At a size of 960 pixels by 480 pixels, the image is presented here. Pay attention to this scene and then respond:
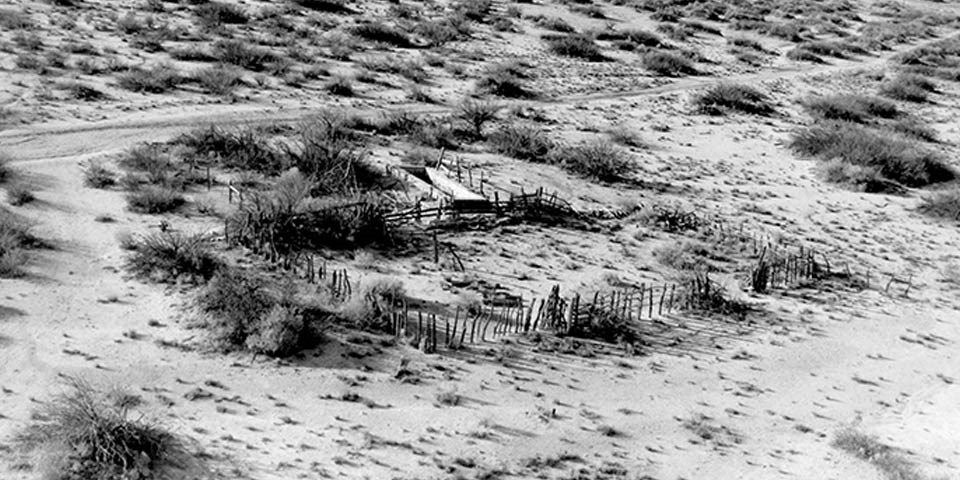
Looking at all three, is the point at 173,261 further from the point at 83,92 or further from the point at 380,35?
the point at 380,35

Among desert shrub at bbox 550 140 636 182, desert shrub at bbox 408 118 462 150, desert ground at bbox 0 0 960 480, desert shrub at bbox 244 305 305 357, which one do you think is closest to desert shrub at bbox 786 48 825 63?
desert ground at bbox 0 0 960 480

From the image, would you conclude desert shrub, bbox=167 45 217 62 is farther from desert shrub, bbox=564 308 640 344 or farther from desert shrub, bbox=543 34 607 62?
desert shrub, bbox=564 308 640 344

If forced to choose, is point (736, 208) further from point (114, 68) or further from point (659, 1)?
point (659, 1)

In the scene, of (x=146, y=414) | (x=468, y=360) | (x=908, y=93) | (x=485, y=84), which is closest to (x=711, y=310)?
(x=468, y=360)

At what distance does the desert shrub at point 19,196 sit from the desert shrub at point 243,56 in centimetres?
1333

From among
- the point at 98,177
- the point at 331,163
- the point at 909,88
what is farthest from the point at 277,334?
the point at 909,88

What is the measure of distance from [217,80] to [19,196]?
1093 cm

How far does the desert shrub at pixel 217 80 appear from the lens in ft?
95.2

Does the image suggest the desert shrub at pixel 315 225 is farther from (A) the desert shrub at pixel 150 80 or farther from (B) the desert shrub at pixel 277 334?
(A) the desert shrub at pixel 150 80

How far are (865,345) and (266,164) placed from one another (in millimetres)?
14313

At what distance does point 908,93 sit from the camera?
128 ft

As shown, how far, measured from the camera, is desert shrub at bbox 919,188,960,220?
24.8 m

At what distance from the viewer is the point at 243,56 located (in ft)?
106

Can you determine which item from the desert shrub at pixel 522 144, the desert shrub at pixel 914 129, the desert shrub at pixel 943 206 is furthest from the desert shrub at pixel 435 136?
the desert shrub at pixel 914 129
